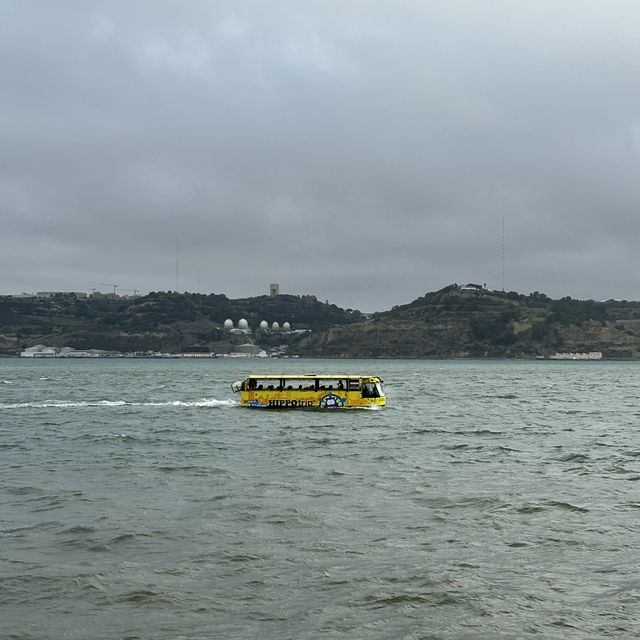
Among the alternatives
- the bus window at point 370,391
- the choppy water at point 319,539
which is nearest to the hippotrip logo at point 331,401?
the bus window at point 370,391

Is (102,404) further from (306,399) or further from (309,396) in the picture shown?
(309,396)

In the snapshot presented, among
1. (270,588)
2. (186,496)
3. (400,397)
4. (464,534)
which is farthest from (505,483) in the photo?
(400,397)

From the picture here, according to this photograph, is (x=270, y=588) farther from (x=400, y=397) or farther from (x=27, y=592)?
(x=400, y=397)

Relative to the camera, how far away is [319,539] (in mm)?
18125

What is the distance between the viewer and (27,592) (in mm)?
14430

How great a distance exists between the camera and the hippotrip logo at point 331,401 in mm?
59594

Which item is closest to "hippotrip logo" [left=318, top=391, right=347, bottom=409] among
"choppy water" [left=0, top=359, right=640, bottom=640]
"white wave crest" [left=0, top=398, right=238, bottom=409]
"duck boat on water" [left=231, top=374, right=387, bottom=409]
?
"duck boat on water" [left=231, top=374, right=387, bottom=409]

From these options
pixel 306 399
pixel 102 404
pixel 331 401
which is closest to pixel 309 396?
pixel 306 399

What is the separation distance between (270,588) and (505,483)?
13141 mm

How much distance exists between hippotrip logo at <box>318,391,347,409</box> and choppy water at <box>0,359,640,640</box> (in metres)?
21.1

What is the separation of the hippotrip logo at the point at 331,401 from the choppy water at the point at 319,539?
2114 centimetres

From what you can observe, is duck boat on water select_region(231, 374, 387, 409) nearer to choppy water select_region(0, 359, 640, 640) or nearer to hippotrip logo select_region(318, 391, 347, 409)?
hippotrip logo select_region(318, 391, 347, 409)

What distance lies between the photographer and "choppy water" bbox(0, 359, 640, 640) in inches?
520

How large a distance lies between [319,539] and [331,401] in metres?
41.7
